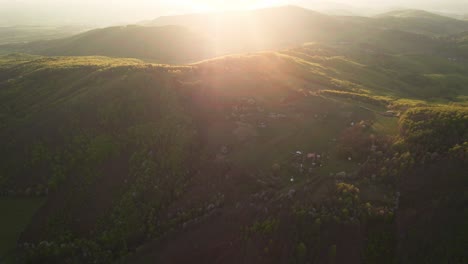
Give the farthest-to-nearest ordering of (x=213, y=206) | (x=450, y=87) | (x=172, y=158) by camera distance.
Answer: (x=450, y=87), (x=172, y=158), (x=213, y=206)

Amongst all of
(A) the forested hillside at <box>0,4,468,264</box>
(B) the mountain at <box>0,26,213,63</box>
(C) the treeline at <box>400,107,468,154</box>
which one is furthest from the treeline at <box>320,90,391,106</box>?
(B) the mountain at <box>0,26,213,63</box>

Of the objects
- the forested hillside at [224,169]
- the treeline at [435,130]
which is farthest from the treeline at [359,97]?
the treeline at [435,130]

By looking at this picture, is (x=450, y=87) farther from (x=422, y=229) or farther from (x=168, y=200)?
(x=168, y=200)

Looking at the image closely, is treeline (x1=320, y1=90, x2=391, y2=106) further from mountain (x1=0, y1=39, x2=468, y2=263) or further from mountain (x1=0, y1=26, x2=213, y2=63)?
mountain (x1=0, y1=26, x2=213, y2=63)

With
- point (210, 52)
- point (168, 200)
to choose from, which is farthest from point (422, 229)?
point (210, 52)

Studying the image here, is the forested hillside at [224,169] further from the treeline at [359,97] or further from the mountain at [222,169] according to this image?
the treeline at [359,97]

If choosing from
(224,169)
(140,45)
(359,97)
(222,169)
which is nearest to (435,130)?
(359,97)

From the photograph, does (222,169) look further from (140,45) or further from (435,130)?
(140,45)

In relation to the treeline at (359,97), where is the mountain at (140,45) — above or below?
above

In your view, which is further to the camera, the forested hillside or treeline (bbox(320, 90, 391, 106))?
treeline (bbox(320, 90, 391, 106))
